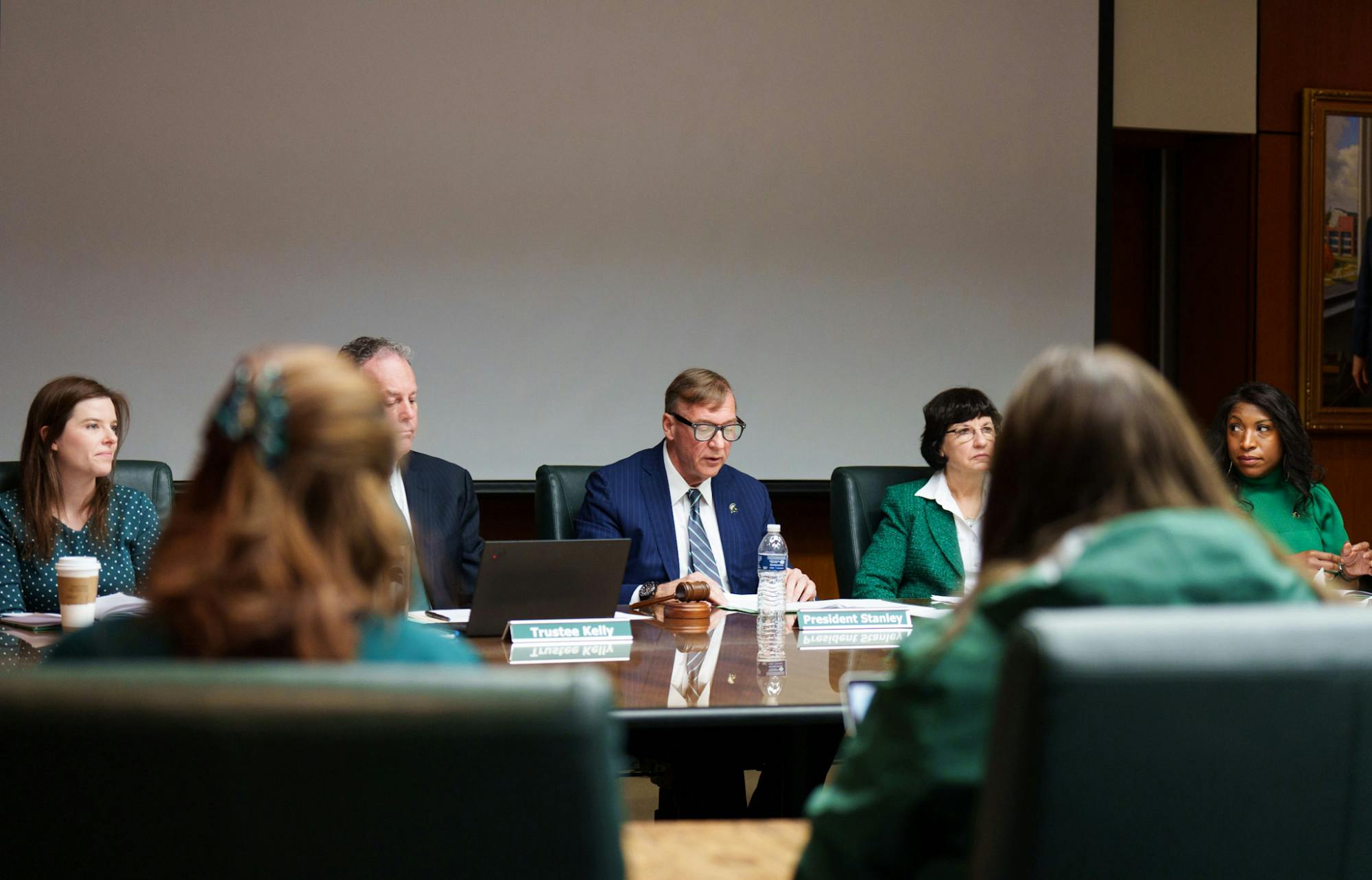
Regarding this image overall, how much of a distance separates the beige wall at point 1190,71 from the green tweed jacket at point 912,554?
2922 millimetres

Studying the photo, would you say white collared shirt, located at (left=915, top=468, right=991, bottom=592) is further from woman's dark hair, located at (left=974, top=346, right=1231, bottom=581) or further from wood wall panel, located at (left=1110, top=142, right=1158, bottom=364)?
wood wall panel, located at (left=1110, top=142, right=1158, bottom=364)

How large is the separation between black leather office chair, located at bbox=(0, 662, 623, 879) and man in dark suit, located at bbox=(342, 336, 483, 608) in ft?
7.44

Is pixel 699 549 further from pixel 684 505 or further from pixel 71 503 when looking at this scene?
pixel 71 503

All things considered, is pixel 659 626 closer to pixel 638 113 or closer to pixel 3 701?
pixel 3 701

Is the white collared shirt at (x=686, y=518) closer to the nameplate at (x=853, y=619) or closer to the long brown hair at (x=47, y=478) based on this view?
the nameplate at (x=853, y=619)

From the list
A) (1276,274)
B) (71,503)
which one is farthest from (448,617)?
(1276,274)

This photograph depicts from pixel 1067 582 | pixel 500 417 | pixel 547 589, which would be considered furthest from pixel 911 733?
pixel 500 417

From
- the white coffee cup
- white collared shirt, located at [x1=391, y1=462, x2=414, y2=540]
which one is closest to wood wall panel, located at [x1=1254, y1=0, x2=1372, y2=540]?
white collared shirt, located at [x1=391, y1=462, x2=414, y2=540]

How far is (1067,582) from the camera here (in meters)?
0.92

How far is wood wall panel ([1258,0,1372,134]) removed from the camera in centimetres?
557

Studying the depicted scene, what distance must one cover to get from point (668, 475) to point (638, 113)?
205 cm

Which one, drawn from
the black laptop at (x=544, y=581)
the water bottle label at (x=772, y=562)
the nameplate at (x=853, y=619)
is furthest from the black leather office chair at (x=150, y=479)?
the nameplate at (x=853, y=619)

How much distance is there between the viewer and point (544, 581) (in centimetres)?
244

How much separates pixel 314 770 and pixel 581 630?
1508mm
